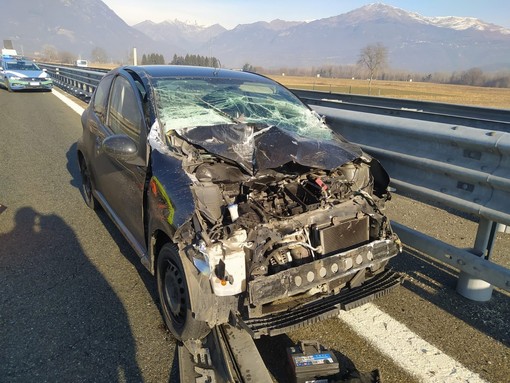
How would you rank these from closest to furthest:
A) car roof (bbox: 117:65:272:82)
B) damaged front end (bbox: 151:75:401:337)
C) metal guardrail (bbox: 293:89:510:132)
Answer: damaged front end (bbox: 151:75:401:337) < car roof (bbox: 117:65:272:82) < metal guardrail (bbox: 293:89:510:132)

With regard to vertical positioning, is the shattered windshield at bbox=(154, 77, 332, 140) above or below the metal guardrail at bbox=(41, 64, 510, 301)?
above

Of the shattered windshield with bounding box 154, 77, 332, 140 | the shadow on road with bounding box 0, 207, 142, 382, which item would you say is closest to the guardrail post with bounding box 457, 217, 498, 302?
the shattered windshield with bounding box 154, 77, 332, 140

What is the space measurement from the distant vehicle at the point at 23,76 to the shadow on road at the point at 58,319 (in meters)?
20.1

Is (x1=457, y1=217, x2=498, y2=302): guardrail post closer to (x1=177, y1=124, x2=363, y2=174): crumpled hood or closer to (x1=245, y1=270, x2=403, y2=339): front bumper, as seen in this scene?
(x1=245, y1=270, x2=403, y2=339): front bumper

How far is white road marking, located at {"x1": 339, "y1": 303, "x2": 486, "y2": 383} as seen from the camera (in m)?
2.42

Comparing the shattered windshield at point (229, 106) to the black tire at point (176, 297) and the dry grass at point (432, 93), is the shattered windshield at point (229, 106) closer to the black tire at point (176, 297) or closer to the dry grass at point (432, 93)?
the black tire at point (176, 297)

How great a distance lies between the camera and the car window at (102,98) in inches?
172

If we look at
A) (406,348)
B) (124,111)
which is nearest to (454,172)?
(406,348)

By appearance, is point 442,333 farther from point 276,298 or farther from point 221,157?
point 221,157

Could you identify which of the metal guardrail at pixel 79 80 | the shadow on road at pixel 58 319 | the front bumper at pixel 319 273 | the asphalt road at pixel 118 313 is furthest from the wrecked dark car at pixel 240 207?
the metal guardrail at pixel 79 80

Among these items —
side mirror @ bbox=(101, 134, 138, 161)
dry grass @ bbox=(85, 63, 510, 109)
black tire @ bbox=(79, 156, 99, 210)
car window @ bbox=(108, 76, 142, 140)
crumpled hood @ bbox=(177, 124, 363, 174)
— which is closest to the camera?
crumpled hood @ bbox=(177, 124, 363, 174)

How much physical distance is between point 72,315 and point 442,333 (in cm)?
273

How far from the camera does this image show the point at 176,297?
2.69 meters

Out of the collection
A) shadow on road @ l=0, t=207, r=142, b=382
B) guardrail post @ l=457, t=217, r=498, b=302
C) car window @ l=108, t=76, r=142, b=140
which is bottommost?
shadow on road @ l=0, t=207, r=142, b=382
